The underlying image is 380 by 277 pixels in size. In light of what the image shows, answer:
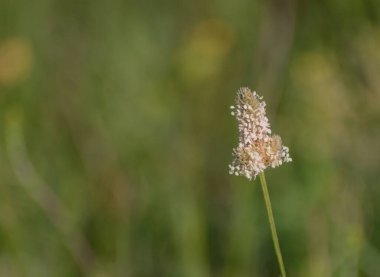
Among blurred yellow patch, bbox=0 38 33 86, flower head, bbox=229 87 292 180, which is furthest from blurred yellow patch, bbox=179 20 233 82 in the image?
flower head, bbox=229 87 292 180

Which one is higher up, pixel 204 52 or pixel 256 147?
pixel 204 52

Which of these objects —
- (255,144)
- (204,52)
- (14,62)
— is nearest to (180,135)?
(204,52)

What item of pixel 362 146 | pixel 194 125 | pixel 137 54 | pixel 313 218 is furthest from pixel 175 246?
pixel 137 54

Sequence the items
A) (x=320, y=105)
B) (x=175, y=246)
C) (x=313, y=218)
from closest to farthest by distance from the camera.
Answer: (x=313, y=218) → (x=175, y=246) → (x=320, y=105)

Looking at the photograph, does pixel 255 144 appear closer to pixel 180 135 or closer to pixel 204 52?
pixel 180 135

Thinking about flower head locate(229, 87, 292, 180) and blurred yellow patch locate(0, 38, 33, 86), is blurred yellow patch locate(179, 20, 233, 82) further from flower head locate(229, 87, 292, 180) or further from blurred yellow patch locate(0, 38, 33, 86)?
flower head locate(229, 87, 292, 180)

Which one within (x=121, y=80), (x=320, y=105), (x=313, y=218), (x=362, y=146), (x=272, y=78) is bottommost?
(x=313, y=218)

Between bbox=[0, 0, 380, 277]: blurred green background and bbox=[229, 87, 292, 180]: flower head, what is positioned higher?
bbox=[0, 0, 380, 277]: blurred green background

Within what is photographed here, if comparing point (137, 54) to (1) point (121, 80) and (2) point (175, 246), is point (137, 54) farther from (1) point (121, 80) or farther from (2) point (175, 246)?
(2) point (175, 246)
